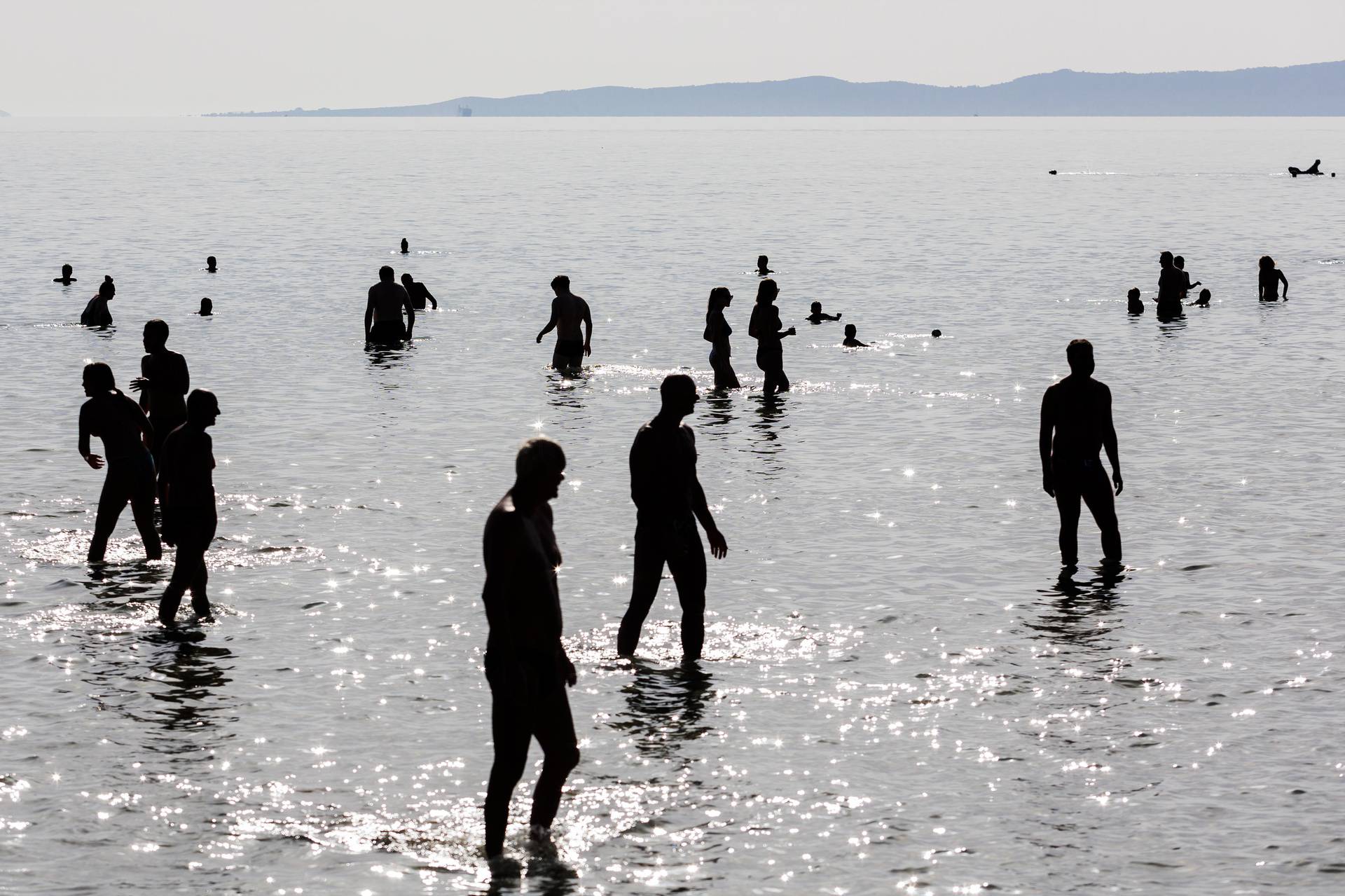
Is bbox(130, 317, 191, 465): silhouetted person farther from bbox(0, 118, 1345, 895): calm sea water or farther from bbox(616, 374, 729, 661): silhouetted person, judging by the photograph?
bbox(616, 374, 729, 661): silhouetted person

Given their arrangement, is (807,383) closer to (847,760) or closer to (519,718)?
(847,760)

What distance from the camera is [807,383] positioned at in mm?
29344

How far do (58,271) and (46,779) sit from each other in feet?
161

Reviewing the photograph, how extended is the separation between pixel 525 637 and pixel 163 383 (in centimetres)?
812

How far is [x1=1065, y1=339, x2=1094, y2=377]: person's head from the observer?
1435cm

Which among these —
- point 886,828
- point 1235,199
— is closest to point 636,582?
point 886,828

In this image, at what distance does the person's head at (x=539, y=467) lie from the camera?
8.31 metres

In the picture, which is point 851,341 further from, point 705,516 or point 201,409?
point 705,516

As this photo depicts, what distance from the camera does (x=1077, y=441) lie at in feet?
48.6

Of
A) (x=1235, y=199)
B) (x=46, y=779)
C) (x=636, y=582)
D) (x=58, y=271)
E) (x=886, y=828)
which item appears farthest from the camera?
(x=1235, y=199)

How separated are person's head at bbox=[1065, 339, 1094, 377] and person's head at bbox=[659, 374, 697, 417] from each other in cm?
412

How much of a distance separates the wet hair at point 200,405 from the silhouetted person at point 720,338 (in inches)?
482

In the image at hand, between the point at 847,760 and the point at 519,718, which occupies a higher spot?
the point at 519,718

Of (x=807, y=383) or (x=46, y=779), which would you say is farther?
(x=807, y=383)
